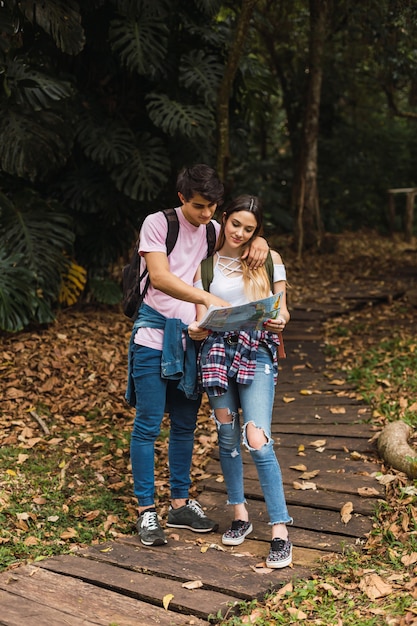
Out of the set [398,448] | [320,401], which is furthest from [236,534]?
[320,401]

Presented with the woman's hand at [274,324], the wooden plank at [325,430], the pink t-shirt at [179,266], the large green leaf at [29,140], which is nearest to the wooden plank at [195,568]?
the pink t-shirt at [179,266]

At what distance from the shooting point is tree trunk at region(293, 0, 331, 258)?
526 inches

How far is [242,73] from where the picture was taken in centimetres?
984

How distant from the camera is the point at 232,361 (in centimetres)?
403

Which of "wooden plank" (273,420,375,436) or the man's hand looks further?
"wooden plank" (273,420,375,436)

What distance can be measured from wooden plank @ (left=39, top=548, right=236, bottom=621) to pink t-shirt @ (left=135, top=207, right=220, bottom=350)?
3.77ft

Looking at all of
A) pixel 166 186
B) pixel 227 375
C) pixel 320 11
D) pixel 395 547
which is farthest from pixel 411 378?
pixel 320 11

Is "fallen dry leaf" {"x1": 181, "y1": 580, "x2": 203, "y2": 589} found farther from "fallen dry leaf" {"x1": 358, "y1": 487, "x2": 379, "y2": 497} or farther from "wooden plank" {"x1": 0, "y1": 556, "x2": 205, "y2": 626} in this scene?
"fallen dry leaf" {"x1": 358, "y1": 487, "x2": 379, "y2": 497}

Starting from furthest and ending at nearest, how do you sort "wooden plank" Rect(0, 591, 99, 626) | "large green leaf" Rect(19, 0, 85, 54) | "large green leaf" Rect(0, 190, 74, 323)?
"large green leaf" Rect(0, 190, 74, 323)
"large green leaf" Rect(19, 0, 85, 54)
"wooden plank" Rect(0, 591, 99, 626)

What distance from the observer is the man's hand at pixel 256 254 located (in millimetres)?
3961

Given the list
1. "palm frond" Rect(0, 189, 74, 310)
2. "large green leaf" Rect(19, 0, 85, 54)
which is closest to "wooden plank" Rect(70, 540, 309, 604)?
"palm frond" Rect(0, 189, 74, 310)

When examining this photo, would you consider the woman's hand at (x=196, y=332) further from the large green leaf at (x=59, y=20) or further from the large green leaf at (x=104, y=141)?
the large green leaf at (x=104, y=141)

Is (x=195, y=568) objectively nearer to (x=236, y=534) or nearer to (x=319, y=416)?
(x=236, y=534)

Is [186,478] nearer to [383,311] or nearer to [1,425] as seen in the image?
[1,425]
